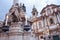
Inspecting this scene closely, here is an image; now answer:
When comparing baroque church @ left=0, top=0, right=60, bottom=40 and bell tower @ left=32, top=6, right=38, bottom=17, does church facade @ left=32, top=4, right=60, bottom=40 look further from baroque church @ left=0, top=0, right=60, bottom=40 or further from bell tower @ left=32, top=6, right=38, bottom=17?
bell tower @ left=32, top=6, right=38, bottom=17

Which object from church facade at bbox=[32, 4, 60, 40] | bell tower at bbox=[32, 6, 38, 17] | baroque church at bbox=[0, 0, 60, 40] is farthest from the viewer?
bell tower at bbox=[32, 6, 38, 17]

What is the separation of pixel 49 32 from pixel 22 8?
1843 cm

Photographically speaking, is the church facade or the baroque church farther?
the church facade

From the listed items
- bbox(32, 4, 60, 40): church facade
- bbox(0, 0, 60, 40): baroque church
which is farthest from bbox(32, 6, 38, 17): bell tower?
bbox(32, 4, 60, 40): church facade

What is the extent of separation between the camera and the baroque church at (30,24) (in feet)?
32.1

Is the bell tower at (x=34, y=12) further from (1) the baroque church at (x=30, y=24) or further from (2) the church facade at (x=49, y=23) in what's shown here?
(2) the church facade at (x=49, y=23)

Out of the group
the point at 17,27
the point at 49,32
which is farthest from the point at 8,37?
the point at 49,32

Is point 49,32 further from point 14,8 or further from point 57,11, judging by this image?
point 14,8

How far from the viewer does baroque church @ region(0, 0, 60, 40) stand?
385 inches

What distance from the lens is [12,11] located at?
37.0ft

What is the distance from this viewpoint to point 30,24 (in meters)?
12.3

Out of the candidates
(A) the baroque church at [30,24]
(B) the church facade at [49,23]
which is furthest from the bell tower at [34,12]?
(B) the church facade at [49,23]

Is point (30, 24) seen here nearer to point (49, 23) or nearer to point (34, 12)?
point (49, 23)

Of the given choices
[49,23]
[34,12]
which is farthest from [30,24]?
[34,12]
